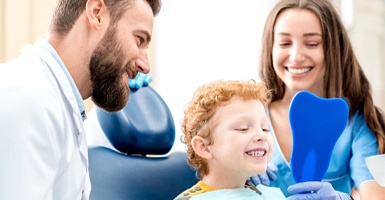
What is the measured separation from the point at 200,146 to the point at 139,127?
259 millimetres

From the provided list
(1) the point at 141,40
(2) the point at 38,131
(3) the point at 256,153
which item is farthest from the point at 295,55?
(2) the point at 38,131

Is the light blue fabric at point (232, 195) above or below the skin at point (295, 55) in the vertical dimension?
below

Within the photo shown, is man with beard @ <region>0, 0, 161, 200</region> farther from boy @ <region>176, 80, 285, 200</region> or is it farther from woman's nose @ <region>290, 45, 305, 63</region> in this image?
woman's nose @ <region>290, 45, 305, 63</region>

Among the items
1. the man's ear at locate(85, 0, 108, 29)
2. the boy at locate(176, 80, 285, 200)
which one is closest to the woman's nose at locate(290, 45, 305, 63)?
the boy at locate(176, 80, 285, 200)

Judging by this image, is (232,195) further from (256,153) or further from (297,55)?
(297,55)

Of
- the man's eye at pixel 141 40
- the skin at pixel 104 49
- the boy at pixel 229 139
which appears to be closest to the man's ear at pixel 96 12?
the skin at pixel 104 49

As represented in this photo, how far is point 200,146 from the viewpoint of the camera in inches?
65.6

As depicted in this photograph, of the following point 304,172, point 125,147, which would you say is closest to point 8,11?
point 125,147

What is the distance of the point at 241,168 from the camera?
1.58 metres

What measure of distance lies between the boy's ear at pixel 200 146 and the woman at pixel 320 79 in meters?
0.43

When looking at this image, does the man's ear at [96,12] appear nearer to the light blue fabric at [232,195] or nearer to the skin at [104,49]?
the skin at [104,49]

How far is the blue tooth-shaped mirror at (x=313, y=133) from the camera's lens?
169 cm

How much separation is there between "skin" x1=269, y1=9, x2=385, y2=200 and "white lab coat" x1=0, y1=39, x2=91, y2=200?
0.96 metres

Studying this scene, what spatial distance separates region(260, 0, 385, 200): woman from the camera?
2.03 metres
